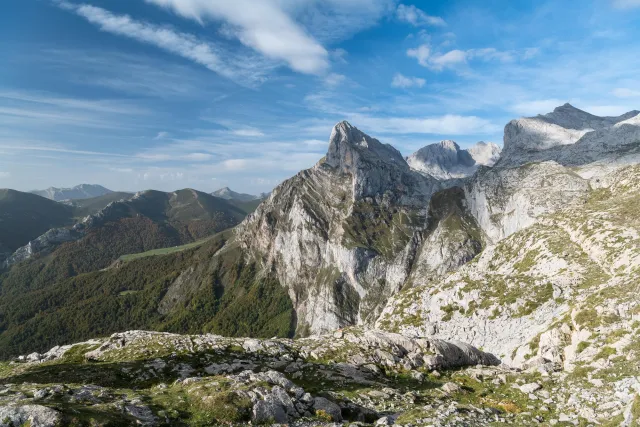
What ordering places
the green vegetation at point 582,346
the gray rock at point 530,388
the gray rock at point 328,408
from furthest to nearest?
the green vegetation at point 582,346, the gray rock at point 530,388, the gray rock at point 328,408

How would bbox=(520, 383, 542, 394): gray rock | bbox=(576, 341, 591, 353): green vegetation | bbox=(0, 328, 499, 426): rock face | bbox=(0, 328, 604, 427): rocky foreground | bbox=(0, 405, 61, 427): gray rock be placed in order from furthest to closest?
bbox=(576, 341, 591, 353): green vegetation, bbox=(520, 383, 542, 394): gray rock, bbox=(0, 328, 604, 427): rocky foreground, bbox=(0, 328, 499, 426): rock face, bbox=(0, 405, 61, 427): gray rock

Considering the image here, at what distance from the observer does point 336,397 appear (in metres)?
27.0

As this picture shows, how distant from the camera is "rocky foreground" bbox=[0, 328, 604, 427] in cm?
2050

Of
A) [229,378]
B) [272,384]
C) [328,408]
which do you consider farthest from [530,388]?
[229,378]

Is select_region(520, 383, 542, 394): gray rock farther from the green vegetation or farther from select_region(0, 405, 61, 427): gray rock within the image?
select_region(0, 405, 61, 427): gray rock

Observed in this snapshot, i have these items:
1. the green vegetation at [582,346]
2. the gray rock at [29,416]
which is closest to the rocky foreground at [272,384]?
the gray rock at [29,416]

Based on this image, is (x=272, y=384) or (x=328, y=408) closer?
(x=328, y=408)

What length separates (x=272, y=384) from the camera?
2527 centimetres

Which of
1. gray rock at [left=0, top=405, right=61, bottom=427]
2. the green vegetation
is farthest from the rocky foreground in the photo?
the green vegetation

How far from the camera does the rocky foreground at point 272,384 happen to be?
2050 cm

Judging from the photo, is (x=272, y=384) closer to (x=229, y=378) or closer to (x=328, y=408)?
(x=229, y=378)

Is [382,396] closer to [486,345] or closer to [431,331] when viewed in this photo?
[486,345]

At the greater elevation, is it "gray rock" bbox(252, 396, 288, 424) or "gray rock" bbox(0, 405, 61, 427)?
"gray rock" bbox(0, 405, 61, 427)

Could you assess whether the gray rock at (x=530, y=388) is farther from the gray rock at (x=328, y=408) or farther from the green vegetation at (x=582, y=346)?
the gray rock at (x=328, y=408)
